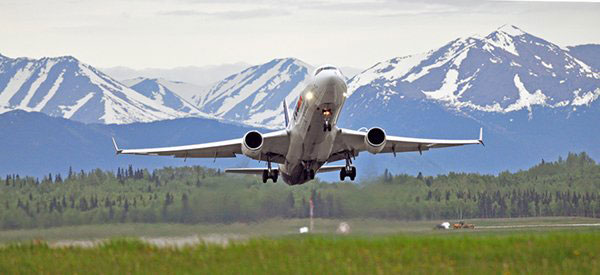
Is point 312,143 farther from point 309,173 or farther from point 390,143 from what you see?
point 390,143

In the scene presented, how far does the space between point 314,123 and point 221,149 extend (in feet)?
17.8

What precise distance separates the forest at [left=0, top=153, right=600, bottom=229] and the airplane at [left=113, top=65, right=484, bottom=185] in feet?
2.11

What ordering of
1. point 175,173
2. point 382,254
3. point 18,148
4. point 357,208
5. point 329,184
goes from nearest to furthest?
point 382,254 → point 357,208 → point 329,184 → point 175,173 → point 18,148

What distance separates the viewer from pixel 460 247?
2045cm

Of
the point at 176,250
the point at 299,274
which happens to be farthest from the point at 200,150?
the point at 299,274

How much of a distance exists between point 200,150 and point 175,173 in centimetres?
255

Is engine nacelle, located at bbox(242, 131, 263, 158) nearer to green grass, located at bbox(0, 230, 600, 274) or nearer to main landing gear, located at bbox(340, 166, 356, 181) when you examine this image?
main landing gear, located at bbox(340, 166, 356, 181)

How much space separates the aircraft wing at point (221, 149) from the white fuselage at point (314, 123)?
1.03 feet

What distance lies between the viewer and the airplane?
27.8 metres

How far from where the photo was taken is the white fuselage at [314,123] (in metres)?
27.5

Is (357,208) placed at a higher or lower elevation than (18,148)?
lower

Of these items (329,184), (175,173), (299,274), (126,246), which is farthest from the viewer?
(175,173)

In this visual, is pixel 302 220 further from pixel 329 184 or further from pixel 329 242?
pixel 329 242

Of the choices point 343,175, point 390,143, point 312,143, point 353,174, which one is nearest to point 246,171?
point 343,175
